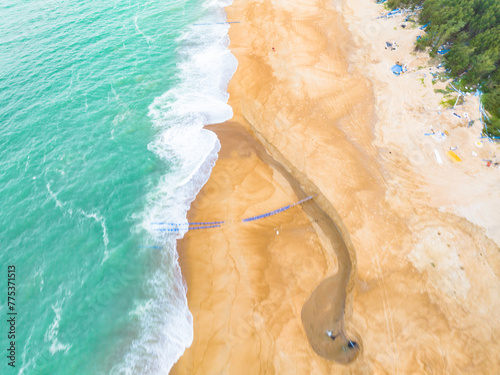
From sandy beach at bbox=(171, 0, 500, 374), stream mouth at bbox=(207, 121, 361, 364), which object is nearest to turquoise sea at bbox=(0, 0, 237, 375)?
sandy beach at bbox=(171, 0, 500, 374)

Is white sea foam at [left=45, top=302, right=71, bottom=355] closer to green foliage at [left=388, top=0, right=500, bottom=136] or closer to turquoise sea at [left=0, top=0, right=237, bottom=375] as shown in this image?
turquoise sea at [left=0, top=0, right=237, bottom=375]

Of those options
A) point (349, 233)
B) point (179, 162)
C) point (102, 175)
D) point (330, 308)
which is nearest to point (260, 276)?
point (330, 308)

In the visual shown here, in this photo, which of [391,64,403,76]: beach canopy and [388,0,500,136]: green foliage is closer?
[388,0,500,136]: green foliage

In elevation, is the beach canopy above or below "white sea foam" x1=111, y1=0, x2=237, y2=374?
above

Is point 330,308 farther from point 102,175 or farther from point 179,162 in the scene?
point 102,175

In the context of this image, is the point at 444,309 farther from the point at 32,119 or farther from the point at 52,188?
the point at 32,119

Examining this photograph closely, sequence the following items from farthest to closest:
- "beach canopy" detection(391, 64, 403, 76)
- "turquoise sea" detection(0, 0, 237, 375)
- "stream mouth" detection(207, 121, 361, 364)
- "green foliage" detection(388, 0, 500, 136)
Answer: "beach canopy" detection(391, 64, 403, 76) < "green foliage" detection(388, 0, 500, 136) < "turquoise sea" detection(0, 0, 237, 375) < "stream mouth" detection(207, 121, 361, 364)

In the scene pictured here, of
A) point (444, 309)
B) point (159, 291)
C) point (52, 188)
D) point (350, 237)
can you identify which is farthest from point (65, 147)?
point (444, 309)

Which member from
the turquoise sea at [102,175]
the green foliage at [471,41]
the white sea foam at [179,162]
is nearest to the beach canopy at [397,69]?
the green foliage at [471,41]
